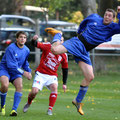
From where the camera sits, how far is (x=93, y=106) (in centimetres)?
1269

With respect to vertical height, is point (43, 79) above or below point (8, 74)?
below

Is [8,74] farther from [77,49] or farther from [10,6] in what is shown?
[10,6]

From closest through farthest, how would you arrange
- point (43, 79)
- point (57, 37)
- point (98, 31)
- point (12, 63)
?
point (98, 31)
point (57, 37)
point (12, 63)
point (43, 79)

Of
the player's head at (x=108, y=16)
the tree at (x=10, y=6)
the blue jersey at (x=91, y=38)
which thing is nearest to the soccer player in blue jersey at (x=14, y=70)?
the blue jersey at (x=91, y=38)

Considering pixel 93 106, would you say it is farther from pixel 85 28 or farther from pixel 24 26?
pixel 24 26

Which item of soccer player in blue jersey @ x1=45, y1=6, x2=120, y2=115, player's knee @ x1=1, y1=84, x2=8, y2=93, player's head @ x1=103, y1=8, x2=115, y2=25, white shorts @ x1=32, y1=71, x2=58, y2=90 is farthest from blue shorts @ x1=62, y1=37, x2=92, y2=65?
player's knee @ x1=1, y1=84, x2=8, y2=93

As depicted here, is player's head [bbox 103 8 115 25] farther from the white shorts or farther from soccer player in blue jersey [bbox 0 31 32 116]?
the white shorts

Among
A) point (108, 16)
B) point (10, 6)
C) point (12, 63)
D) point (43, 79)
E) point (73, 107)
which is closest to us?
point (108, 16)

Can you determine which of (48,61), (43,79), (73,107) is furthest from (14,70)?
(73,107)

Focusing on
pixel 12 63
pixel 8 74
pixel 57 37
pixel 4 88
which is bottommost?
pixel 4 88

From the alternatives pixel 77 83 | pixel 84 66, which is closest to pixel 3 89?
pixel 84 66

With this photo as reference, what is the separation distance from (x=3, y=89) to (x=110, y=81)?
1101cm

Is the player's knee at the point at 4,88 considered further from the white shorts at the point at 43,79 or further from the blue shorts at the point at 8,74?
the white shorts at the point at 43,79

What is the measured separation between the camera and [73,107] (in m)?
12.6
